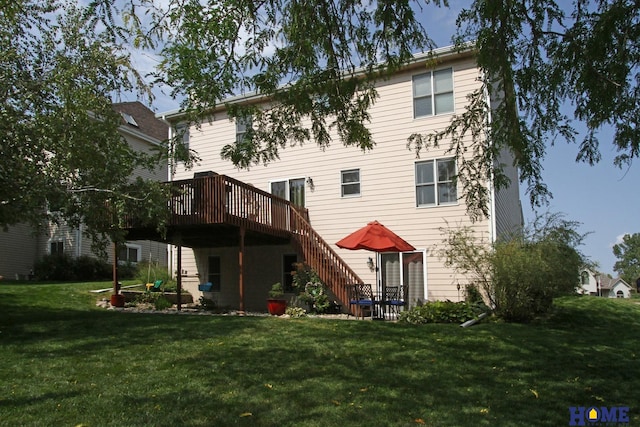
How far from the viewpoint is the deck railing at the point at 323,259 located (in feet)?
47.4

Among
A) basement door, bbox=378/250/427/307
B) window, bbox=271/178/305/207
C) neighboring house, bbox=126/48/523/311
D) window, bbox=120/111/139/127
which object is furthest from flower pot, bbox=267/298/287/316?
window, bbox=120/111/139/127

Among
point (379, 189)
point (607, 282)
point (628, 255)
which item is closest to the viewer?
point (379, 189)

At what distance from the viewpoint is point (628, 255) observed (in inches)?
4065

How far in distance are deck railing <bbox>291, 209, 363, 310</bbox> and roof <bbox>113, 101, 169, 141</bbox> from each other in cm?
1324

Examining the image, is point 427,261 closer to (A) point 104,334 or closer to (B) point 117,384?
(A) point 104,334

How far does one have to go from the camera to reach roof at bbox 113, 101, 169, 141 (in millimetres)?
25984

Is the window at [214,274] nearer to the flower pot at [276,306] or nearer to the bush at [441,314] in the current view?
the flower pot at [276,306]

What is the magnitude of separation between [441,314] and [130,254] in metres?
17.2

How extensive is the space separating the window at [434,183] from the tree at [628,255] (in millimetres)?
95975

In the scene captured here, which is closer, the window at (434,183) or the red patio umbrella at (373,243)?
the red patio umbrella at (373,243)

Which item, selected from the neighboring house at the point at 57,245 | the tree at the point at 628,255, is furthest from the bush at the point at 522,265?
the tree at the point at 628,255

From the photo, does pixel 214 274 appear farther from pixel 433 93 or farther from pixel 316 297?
pixel 433 93

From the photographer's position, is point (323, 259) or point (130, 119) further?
point (130, 119)

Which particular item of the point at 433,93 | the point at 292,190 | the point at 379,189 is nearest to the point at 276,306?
the point at 292,190
